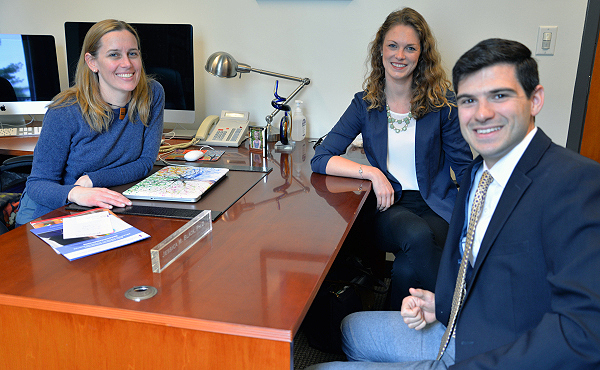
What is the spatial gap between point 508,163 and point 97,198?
3.93 ft

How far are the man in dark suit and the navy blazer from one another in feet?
2.44

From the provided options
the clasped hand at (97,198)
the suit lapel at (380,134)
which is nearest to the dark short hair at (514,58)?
the suit lapel at (380,134)

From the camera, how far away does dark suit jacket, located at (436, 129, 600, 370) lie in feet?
2.60

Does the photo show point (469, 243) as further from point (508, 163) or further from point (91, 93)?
point (91, 93)

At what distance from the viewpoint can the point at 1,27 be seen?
117 inches

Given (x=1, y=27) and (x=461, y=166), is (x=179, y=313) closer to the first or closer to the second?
(x=461, y=166)

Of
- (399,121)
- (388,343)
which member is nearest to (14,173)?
(399,121)

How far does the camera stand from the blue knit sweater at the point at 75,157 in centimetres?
166

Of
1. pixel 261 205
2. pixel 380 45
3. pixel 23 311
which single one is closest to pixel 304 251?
pixel 261 205

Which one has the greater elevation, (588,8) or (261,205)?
(588,8)

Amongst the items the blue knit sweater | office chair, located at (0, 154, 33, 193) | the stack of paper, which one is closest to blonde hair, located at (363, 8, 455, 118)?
the blue knit sweater

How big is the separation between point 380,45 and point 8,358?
5.40ft

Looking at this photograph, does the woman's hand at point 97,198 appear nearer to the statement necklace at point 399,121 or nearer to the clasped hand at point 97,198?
the clasped hand at point 97,198

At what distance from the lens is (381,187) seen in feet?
6.00
